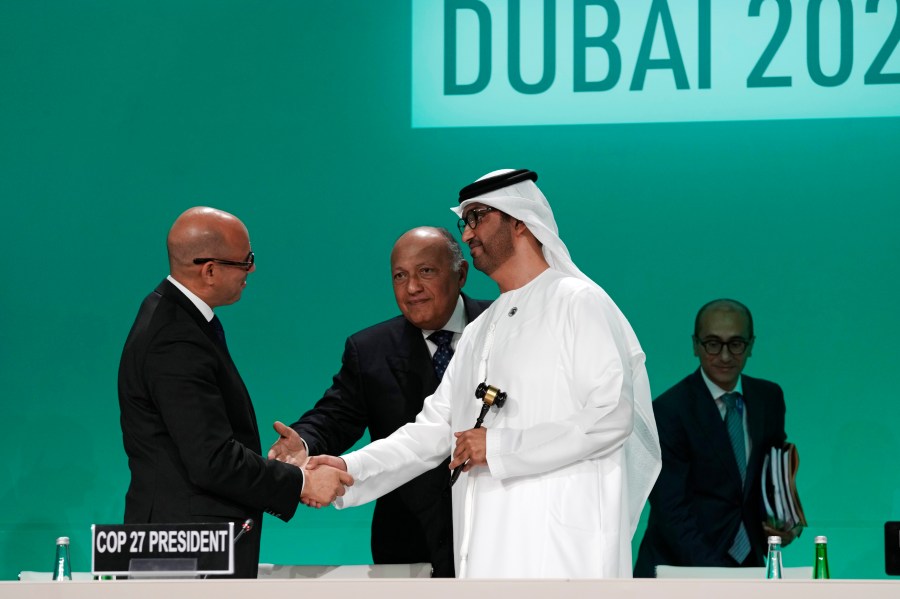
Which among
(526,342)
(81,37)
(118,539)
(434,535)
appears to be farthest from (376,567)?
(81,37)

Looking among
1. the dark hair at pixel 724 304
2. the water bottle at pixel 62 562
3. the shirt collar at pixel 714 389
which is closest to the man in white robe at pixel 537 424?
the water bottle at pixel 62 562

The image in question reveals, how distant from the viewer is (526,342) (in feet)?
12.2

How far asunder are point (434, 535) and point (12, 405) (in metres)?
2.74

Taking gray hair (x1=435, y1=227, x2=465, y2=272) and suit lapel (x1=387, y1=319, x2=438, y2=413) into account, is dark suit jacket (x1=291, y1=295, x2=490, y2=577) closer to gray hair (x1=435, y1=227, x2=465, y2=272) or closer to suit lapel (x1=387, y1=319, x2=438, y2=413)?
suit lapel (x1=387, y1=319, x2=438, y2=413)

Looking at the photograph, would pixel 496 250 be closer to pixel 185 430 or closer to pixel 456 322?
pixel 456 322

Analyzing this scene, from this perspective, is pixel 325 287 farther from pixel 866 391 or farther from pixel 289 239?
pixel 866 391

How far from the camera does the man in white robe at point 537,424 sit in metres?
3.54

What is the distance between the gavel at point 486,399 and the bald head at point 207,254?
2.87ft

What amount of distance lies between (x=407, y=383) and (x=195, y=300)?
1.14 meters

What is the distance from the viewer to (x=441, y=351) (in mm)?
4727

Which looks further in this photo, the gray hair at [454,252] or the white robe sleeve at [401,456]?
the gray hair at [454,252]

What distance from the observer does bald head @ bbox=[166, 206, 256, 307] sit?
12.5 ft

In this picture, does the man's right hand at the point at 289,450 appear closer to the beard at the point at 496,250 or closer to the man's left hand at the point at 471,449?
the man's left hand at the point at 471,449

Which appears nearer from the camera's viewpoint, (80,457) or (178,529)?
(178,529)
